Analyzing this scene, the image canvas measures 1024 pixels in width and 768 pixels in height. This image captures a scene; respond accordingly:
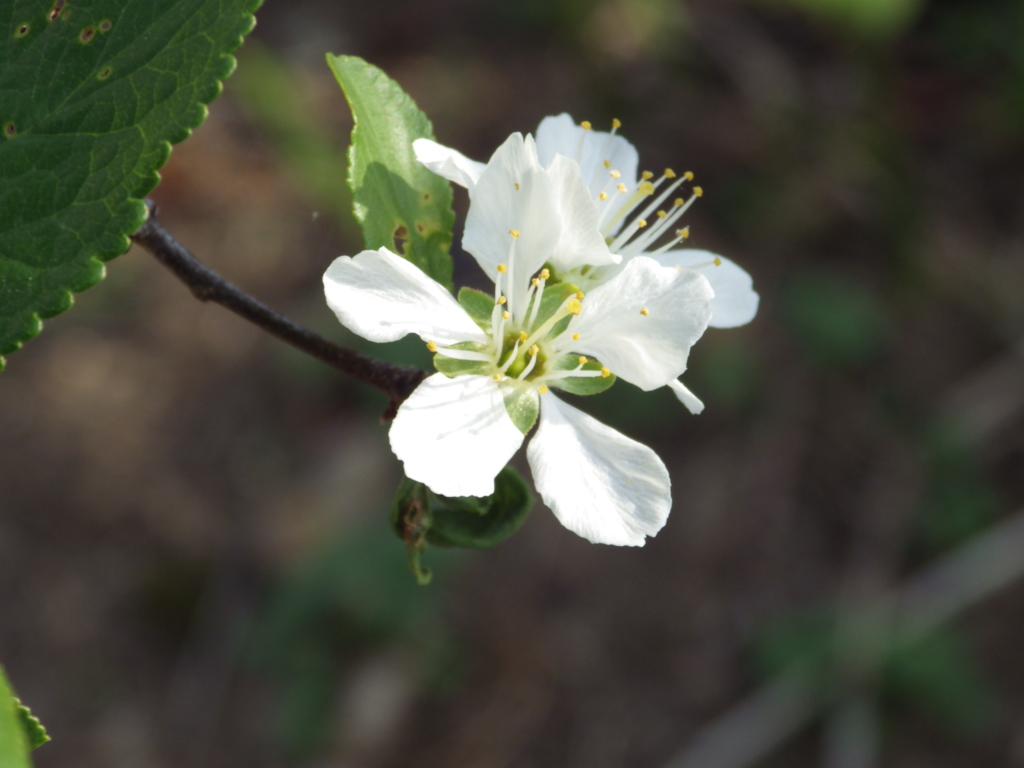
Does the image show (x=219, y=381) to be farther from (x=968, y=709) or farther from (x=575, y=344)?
(x=968, y=709)

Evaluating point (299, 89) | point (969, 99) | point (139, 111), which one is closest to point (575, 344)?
point (139, 111)

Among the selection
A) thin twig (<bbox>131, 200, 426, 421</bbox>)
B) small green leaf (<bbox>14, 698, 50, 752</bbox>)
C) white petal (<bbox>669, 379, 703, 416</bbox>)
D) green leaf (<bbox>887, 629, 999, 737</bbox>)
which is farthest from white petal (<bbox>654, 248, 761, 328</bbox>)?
green leaf (<bbox>887, 629, 999, 737</bbox>)

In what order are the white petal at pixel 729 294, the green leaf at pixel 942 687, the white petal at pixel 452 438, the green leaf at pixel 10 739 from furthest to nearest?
the green leaf at pixel 942 687, the white petal at pixel 729 294, the white petal at pixel 452 438, the green leaf at pixel 10 739

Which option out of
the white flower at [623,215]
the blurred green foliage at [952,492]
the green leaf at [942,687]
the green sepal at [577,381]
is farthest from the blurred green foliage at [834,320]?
Result: the green sepal at [577,381]

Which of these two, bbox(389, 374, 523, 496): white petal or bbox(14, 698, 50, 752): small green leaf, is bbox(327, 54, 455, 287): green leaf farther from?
bbox(14, 698, 50, 752): small green leaf

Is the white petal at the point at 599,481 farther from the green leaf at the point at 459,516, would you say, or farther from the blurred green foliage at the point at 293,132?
the blurred green foliage at the point at 293,132
